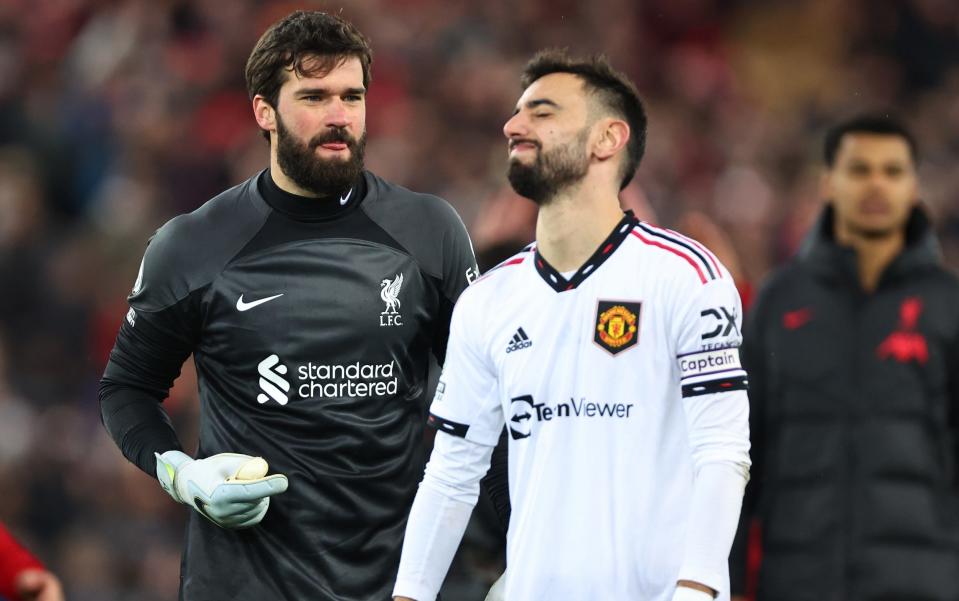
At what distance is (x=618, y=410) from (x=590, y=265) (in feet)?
1.32

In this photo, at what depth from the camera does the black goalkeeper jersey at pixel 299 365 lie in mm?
4699

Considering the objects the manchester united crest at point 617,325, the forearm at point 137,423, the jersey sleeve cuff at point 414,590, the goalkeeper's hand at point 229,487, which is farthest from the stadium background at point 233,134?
the manchester united crest at point 617,325

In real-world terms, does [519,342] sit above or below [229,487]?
above

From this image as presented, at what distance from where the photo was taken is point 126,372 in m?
4.91

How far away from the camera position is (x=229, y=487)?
4477 mm

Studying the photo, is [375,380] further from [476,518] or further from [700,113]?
[700,113]

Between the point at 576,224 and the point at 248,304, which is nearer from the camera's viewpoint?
the point at 576,224

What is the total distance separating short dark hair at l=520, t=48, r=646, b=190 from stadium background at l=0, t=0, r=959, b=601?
→ 15.5ft

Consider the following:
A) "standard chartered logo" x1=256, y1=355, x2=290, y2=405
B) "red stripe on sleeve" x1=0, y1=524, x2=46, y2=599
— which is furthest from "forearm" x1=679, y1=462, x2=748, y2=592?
"red stripe on sleeve" x1=0, y1=524, x2=46, y2=599

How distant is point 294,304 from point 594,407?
101 centimetres

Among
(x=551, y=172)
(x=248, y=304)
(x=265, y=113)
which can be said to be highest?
(x=265, y=113)

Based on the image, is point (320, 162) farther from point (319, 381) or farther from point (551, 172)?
point (551, 172)

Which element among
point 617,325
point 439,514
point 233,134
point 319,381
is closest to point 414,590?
point 439,514

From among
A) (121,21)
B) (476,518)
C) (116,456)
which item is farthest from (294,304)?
(121,21)
